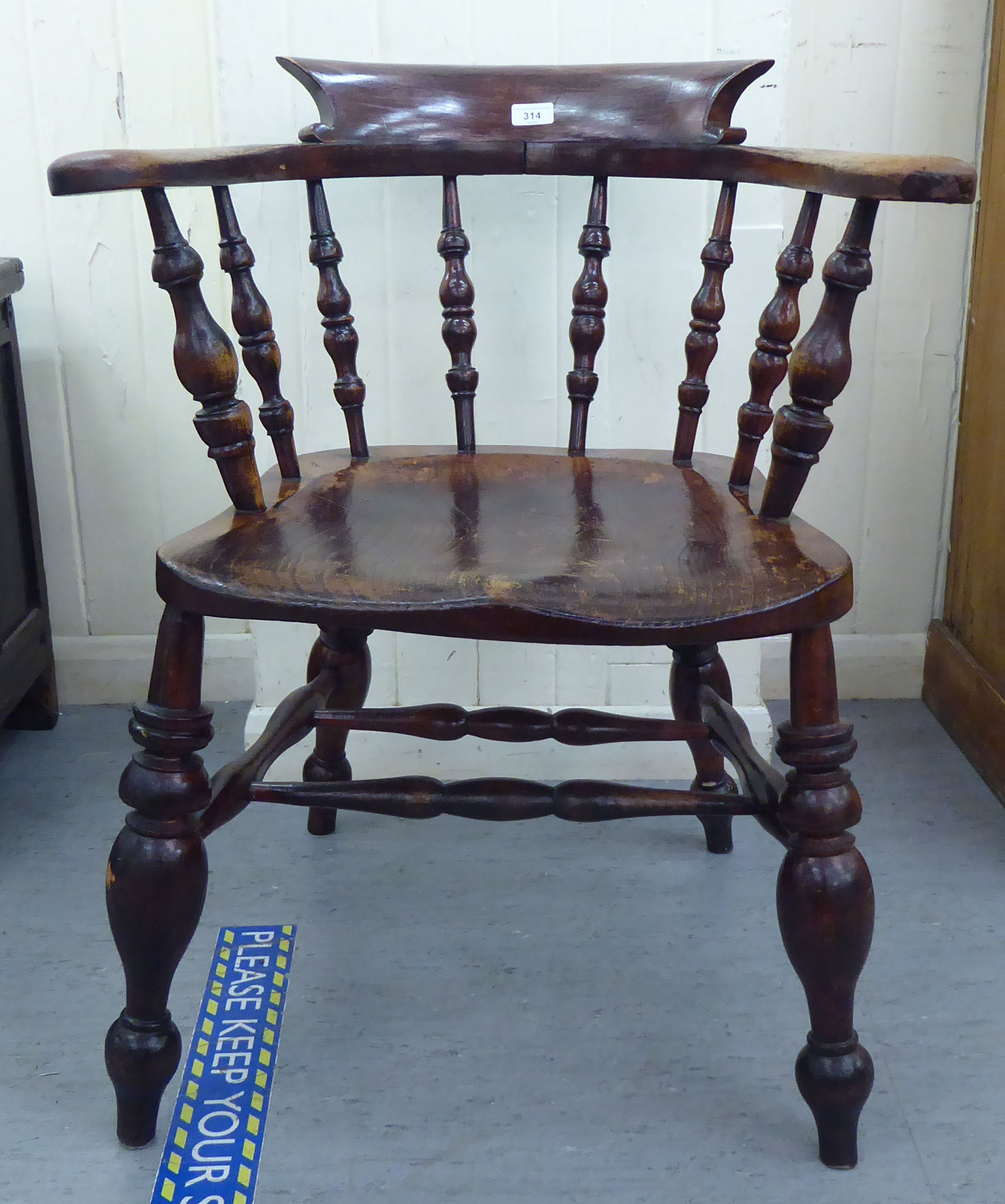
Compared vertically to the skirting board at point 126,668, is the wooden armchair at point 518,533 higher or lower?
higher

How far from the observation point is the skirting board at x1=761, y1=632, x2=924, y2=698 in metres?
1.79

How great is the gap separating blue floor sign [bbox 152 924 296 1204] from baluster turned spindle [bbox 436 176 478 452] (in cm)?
55

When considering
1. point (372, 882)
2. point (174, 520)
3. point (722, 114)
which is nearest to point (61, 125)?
point (174, 520)

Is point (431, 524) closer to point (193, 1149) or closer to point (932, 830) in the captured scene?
point (193, 1149)

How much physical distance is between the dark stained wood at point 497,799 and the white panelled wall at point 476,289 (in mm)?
553

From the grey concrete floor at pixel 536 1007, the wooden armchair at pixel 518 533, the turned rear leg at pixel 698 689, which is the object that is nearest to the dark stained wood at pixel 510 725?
the wooden armchair at pixel 518 533

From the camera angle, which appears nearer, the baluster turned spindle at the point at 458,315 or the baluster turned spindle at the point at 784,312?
the baluster turned spindle at the point at 784,312

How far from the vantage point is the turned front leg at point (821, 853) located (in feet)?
2.88

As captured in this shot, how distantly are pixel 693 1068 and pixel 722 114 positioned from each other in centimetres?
88

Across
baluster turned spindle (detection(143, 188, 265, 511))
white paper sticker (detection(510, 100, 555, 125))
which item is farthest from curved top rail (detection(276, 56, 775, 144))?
baluster turned spindle (detection(143, 188, 265, 511))

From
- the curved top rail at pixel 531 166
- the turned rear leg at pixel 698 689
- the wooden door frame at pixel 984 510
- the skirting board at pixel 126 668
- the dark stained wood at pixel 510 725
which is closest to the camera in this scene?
the curved top rail at pixel 531 166

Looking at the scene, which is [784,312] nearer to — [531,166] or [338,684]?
[531,166]

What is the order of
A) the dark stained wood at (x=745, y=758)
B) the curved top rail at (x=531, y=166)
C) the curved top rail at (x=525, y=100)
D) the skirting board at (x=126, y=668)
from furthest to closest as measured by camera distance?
1. the skirting board at (x=126, y=668)
2. the curved top rail at (x=525, y=100)
3. the dark stained wood at (x=745, y=758)
4. the curved top rail at (x=531, y=166)

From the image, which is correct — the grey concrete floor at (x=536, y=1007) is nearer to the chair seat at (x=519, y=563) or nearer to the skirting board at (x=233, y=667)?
the skirting board at (x=233, y=667)
